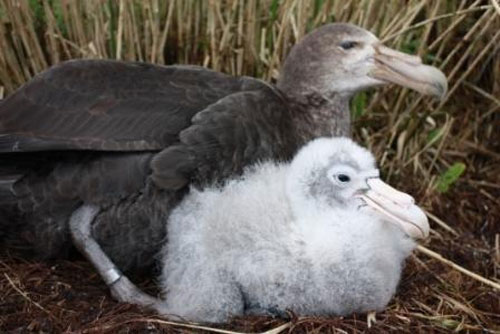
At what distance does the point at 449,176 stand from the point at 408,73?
2.29 ft

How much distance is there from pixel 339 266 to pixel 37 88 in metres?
1.44

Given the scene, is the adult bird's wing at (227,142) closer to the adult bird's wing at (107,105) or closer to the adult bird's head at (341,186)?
the adult bird's wing at (107,105)

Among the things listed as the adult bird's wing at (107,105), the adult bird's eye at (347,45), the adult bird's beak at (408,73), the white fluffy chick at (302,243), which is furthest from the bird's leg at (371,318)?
the adult bird's eye at (347,45)

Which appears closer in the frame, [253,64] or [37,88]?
[37,88]

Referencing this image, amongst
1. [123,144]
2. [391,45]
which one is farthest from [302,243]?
[391,45]

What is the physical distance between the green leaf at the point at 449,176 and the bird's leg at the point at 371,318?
145 cm

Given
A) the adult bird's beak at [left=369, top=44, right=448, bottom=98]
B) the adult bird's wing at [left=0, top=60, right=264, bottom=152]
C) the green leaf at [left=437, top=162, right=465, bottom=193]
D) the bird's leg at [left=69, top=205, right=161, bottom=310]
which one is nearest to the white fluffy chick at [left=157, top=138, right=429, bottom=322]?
the bird's leg at [left=69, top=205, right=161, bottom=310]

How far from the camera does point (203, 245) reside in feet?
11.3

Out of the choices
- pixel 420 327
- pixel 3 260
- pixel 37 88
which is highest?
pixel 37 88

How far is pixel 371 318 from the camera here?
3.39 m

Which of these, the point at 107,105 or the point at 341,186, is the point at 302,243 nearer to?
the point at 341,186

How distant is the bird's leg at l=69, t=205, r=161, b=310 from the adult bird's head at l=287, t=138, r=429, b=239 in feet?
2.37

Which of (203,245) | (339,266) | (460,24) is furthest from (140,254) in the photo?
(460,24)

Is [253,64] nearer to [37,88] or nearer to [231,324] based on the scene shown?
[37,88]
